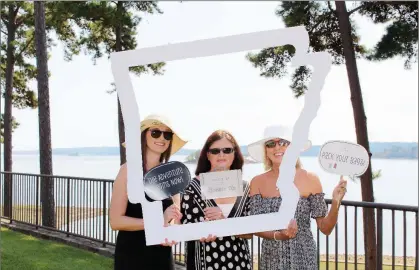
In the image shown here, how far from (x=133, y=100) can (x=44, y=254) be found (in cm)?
480

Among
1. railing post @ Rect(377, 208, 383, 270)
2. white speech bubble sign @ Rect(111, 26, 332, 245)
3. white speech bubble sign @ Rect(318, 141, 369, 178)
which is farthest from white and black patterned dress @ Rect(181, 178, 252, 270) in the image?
railing post @ Rect(377, 208, 383, 270)

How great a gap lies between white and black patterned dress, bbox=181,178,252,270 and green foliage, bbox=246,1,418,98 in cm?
694

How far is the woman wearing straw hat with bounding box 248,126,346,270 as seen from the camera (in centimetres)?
271

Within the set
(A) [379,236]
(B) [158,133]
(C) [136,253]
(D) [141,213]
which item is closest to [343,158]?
(B) [158,133]

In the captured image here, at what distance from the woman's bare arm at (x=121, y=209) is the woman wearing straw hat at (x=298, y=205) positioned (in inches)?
23.6

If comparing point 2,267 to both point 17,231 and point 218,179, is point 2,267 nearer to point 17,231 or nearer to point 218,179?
point 17,231

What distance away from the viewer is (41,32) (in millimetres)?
10656

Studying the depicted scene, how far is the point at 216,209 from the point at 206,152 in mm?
304

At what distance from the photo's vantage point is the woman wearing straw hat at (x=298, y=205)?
271cm

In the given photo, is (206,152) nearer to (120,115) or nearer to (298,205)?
(298,205)

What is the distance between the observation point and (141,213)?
8.98 feet

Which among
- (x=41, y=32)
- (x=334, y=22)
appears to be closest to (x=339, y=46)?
(x=334, y=22)

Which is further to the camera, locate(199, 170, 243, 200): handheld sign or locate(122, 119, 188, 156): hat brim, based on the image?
locate(122, 119, 188, 156): hat brim

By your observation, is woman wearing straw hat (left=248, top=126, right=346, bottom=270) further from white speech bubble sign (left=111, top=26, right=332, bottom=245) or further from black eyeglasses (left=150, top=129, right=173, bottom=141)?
black eyeglasses (left=150, top=129, right=173, bottom=141)
